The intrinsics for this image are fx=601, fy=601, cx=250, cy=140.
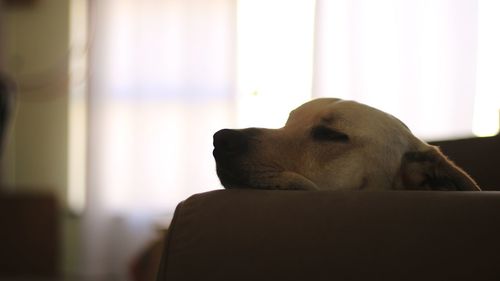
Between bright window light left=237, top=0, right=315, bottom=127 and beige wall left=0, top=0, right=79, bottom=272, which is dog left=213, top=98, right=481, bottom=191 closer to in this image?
bright window light left=237, top=0, right=315, bottom=127

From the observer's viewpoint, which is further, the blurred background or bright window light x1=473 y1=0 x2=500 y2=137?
the blurred background

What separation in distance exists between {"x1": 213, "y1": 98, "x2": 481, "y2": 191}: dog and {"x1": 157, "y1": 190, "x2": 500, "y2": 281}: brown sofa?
1.31 feet

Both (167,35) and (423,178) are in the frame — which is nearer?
(423,178)

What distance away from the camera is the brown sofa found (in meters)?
0.78

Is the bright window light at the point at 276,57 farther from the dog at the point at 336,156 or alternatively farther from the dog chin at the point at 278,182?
the dog chin at the point at 278,182

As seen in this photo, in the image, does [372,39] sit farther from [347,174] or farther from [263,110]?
[347,174]

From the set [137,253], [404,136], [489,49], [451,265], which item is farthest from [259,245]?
[137,253]

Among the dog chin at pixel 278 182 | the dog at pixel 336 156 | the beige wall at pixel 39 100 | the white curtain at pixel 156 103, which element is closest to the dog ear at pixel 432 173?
the dog at pixel 336 156

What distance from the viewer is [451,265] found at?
2.57 feet

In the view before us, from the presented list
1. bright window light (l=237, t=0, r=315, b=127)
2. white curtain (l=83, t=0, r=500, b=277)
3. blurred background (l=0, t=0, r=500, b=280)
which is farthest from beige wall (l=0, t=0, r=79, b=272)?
bright window light (l=237, t=0, r=315, b=127)

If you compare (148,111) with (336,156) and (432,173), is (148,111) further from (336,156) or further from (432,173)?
(432,173)

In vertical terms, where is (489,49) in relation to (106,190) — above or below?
above

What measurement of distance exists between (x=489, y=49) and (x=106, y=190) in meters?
2.57

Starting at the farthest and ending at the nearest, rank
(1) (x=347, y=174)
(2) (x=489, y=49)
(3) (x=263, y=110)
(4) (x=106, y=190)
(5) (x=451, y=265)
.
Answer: (4) (x=106, y=190), (3) (x=263, y=110), (2) (x=489, y=49), (1) (x=347, y=174), (5) (x=451, y=265)
